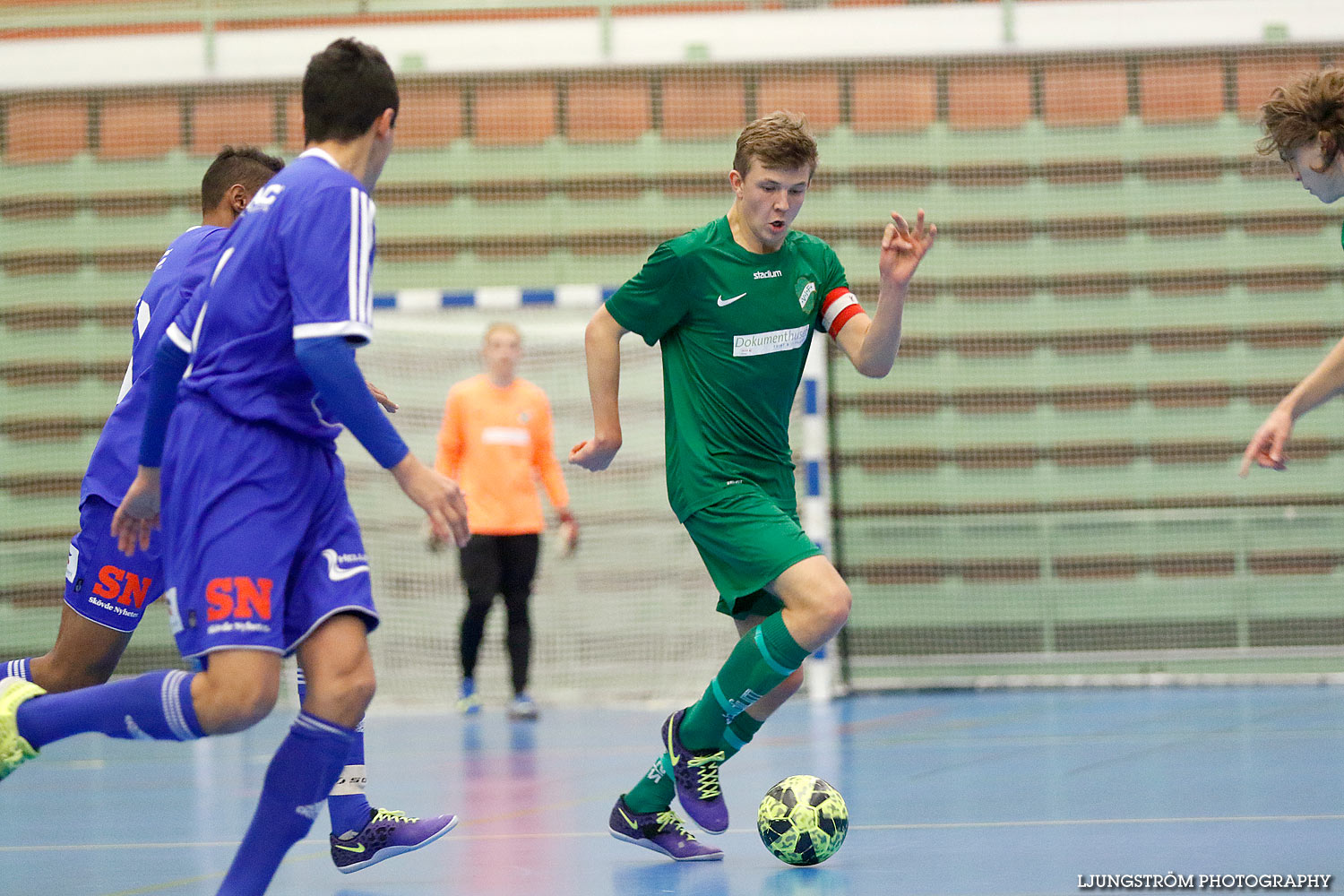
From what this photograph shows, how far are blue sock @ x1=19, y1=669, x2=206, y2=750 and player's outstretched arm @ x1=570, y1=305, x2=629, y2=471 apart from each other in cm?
135

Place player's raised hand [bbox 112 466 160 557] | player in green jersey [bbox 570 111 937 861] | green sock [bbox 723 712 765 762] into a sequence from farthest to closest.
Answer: green sock [bbox 723 712 765 762] < player in green jersey [bbox 570 111 937 861] < player's raised hand [bbox 112 466 160 557]

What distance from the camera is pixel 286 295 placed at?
9.05 feet

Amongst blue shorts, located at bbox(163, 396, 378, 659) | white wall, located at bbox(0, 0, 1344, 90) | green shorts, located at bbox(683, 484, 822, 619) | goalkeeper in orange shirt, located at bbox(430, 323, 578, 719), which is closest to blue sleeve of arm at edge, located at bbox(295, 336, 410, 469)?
blue shorts, located at bbox(163, 396, 378, 659)

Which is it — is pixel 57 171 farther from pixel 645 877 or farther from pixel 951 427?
pixel 645 877

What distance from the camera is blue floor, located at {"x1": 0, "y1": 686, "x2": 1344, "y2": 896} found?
11.2 feet

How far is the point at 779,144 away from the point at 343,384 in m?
1.54

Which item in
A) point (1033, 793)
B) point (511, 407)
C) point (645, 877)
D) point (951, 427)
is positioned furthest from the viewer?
point (951, 427)

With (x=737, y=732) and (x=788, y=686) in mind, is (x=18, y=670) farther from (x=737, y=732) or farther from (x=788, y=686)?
(x=788, y=686)

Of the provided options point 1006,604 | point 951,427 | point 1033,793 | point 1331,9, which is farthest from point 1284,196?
point 1033,793

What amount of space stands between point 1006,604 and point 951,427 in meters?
1.29

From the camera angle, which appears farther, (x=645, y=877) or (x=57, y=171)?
(x=57, y=171)

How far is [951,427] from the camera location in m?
9.69

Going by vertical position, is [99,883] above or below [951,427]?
below

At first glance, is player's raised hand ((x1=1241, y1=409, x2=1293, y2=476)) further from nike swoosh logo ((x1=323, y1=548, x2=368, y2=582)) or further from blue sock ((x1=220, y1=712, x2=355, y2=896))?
blue sock ((x1=220, y1=712, x2=355, y2=896))
